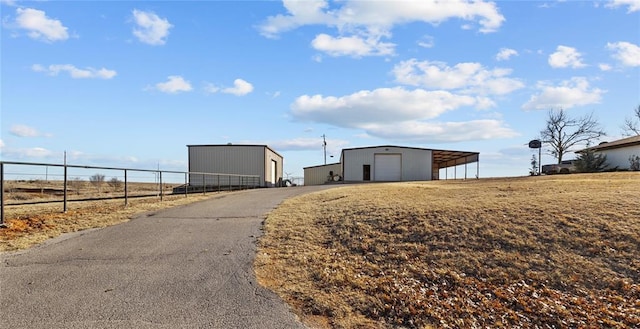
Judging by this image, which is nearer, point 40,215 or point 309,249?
point 309,249

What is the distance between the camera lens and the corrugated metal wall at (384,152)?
3450cm

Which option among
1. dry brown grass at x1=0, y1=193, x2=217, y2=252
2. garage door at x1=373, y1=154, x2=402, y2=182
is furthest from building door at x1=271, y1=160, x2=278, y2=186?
dry brown grass at x1=0, y1=193, x2=217, y2=252

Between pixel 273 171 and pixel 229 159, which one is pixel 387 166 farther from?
pixel 229 159

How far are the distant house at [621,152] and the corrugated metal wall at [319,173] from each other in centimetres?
2203

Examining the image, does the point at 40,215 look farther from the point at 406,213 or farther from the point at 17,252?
the point at 406,213

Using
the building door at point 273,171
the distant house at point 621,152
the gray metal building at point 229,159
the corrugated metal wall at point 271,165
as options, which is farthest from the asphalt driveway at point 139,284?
the distant house at point 621,152

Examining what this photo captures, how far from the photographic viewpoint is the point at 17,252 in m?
6.33

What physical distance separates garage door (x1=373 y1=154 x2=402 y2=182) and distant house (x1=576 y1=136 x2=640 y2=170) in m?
14.2

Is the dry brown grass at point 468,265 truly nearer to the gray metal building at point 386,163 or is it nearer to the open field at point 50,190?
the open field at point 50,190

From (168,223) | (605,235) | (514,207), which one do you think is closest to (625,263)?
(605,235)

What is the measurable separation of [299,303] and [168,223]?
220 inches

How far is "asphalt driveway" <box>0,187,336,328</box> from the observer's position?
4.11 metres

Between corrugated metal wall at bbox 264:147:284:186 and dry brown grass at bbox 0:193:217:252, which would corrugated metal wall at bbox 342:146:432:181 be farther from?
dry brown grass at bbox 0:193:217:252

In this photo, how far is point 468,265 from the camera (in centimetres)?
587
